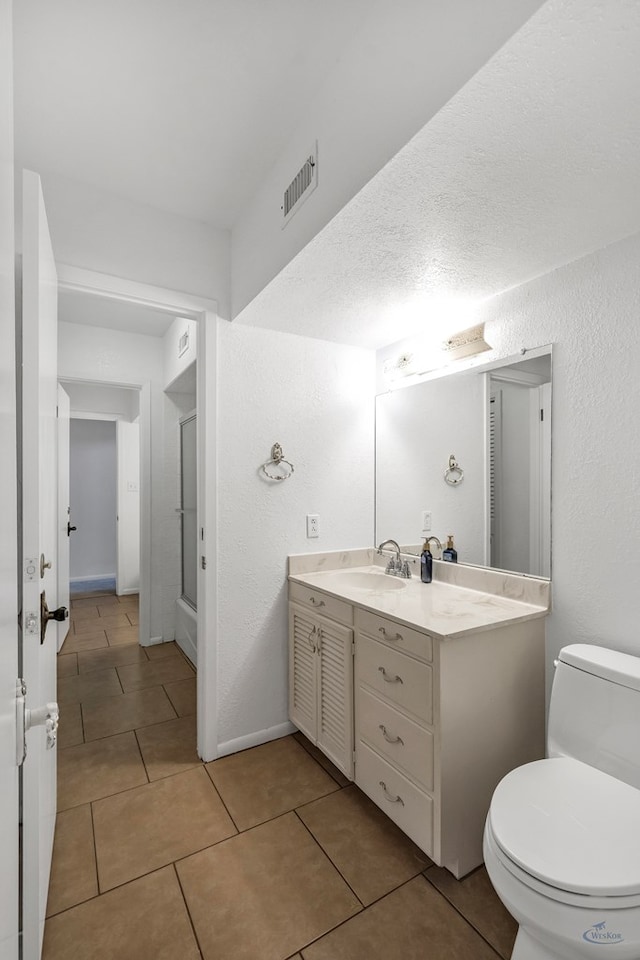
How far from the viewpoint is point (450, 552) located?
2.16 meters

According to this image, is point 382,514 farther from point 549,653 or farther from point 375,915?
point 375,915

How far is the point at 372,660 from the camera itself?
5.66ft

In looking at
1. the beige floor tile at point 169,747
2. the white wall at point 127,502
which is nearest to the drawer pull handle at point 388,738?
the beige floor tile at point 169,747

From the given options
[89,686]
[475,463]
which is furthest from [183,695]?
[475,463]

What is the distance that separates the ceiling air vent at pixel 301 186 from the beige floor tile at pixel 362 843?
7.27ft

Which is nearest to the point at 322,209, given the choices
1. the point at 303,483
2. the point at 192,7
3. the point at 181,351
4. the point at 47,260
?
the point at 192,7

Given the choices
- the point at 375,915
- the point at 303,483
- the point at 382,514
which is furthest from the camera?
the point at 382,514

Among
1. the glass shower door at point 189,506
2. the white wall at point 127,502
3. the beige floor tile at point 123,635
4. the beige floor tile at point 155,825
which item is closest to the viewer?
the beige floor tile at point 155,825

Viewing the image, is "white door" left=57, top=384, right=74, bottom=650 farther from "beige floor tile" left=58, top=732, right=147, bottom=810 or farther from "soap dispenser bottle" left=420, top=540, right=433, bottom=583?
"soap dispenser bottle" left=420, top=540, right=433, bottom=583

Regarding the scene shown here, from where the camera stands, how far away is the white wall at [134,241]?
1.80m

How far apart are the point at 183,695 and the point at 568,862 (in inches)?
91.0

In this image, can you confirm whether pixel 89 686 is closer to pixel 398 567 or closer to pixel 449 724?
pixel 398 567

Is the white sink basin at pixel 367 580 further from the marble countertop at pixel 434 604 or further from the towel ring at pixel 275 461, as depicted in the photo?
the towel ring at pixel 275 461

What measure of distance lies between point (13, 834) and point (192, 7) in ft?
5.75
